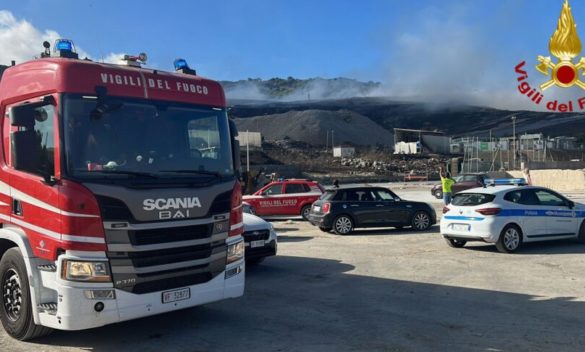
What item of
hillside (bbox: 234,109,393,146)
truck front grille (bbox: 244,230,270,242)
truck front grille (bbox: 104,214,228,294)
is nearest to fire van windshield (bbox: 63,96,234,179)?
truck front grille (bbox: 104,214,228,294)

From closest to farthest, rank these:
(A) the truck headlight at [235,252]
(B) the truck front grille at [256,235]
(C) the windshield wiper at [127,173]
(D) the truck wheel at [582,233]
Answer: (C) the windshield wiper at [127,173] < (A) the truck headlight at [235,252] < (B) the truck front grille at [256,235] < (D) the truck wheel at [582,233]

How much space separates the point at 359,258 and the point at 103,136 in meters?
7.30

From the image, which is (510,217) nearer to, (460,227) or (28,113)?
(460,227)

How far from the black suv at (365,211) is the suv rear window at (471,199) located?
3794 mm

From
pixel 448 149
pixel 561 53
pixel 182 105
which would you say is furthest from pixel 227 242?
pixel 448 149

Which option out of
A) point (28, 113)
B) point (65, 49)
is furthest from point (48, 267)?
point (65, 49)

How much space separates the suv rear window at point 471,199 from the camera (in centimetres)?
1203

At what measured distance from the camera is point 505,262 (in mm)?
10727

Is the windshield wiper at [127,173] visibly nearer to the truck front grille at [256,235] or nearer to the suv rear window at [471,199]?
the truck front grille at [256,235]

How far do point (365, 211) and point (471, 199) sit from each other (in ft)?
14.4

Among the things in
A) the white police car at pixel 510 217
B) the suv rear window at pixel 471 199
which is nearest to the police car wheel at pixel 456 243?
the white police car at pixel 510 217

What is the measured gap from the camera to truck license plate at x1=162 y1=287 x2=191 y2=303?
18.6ft

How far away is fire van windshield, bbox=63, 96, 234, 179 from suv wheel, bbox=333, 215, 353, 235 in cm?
993

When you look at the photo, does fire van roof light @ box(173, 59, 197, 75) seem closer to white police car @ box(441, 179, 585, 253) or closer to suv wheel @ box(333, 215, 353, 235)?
white police car @ box(441, 179, 585, 253)
